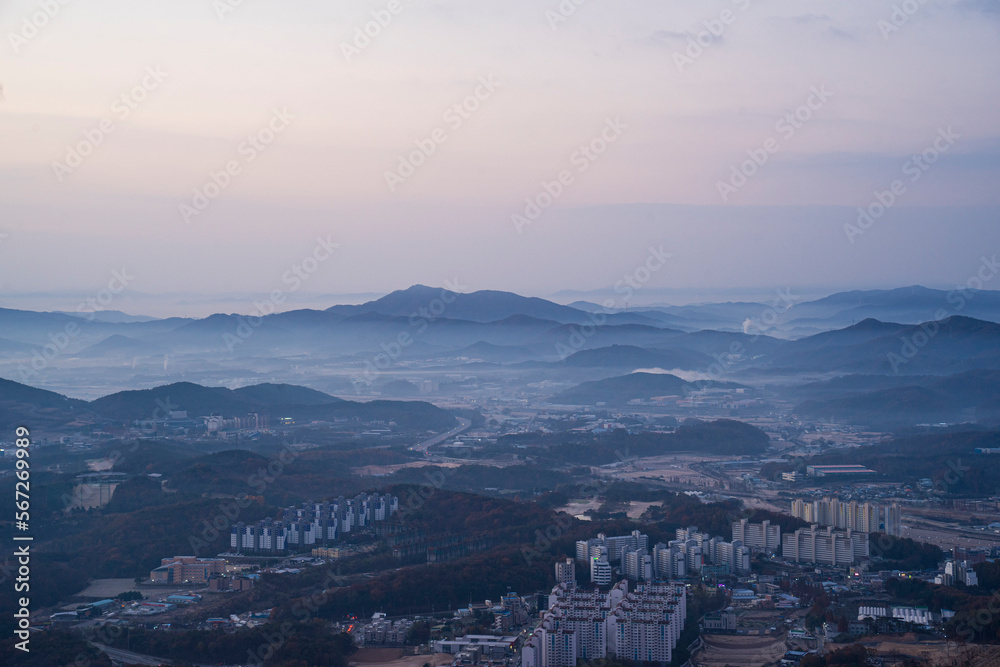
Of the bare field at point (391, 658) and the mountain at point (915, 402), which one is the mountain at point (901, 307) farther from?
the bare field at point (391, 658)

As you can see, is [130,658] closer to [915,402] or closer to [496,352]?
[915,402]

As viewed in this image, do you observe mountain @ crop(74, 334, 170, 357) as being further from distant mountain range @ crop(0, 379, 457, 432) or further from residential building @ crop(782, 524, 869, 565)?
residential building @ crop(782, 524, 869, 565)

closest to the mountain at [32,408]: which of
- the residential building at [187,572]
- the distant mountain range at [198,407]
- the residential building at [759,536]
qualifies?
the distant mountain range at [198,407]

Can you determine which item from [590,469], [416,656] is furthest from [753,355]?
[416,656]

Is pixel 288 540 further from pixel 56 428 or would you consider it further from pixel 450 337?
pixel 450 337

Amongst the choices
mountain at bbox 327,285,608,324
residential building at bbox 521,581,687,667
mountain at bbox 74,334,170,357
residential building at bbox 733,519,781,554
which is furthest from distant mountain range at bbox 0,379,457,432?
mountain at bbox 327,285,608,324

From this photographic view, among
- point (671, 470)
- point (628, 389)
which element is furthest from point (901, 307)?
point (671, 470)
